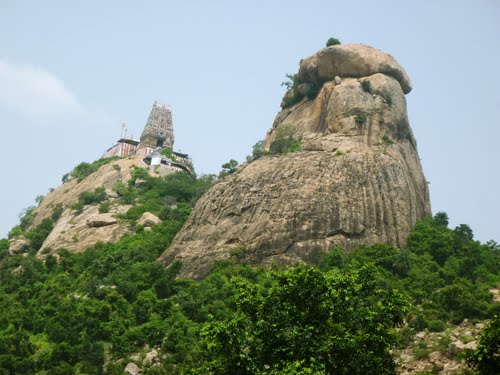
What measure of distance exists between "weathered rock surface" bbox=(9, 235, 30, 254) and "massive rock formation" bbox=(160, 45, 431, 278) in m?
13.7

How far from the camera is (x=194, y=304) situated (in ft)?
116

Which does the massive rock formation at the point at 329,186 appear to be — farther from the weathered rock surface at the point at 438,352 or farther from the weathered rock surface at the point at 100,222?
the weathered rock surface at the point at 438,352

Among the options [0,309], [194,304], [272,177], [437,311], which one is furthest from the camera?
[272,177]

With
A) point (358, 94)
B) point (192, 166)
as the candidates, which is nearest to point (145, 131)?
point (192, 166)

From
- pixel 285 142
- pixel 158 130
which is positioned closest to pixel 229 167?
pixel 285 142

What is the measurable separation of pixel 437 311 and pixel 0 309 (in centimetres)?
2150

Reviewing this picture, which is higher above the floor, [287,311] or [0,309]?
[0,309]

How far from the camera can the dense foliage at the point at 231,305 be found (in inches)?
733

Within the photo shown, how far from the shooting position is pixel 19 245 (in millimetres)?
53062

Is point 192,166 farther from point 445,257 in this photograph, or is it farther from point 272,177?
point 445,257

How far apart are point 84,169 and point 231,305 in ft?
115

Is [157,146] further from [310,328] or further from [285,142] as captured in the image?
[310,328]

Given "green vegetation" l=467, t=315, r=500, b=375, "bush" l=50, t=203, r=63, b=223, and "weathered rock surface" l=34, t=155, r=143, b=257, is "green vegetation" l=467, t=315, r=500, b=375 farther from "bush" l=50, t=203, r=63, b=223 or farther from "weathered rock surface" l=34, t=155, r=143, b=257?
"bush" l=50, t=203, r=63, b=223

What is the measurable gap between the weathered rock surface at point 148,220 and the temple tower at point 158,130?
70.4 ft
